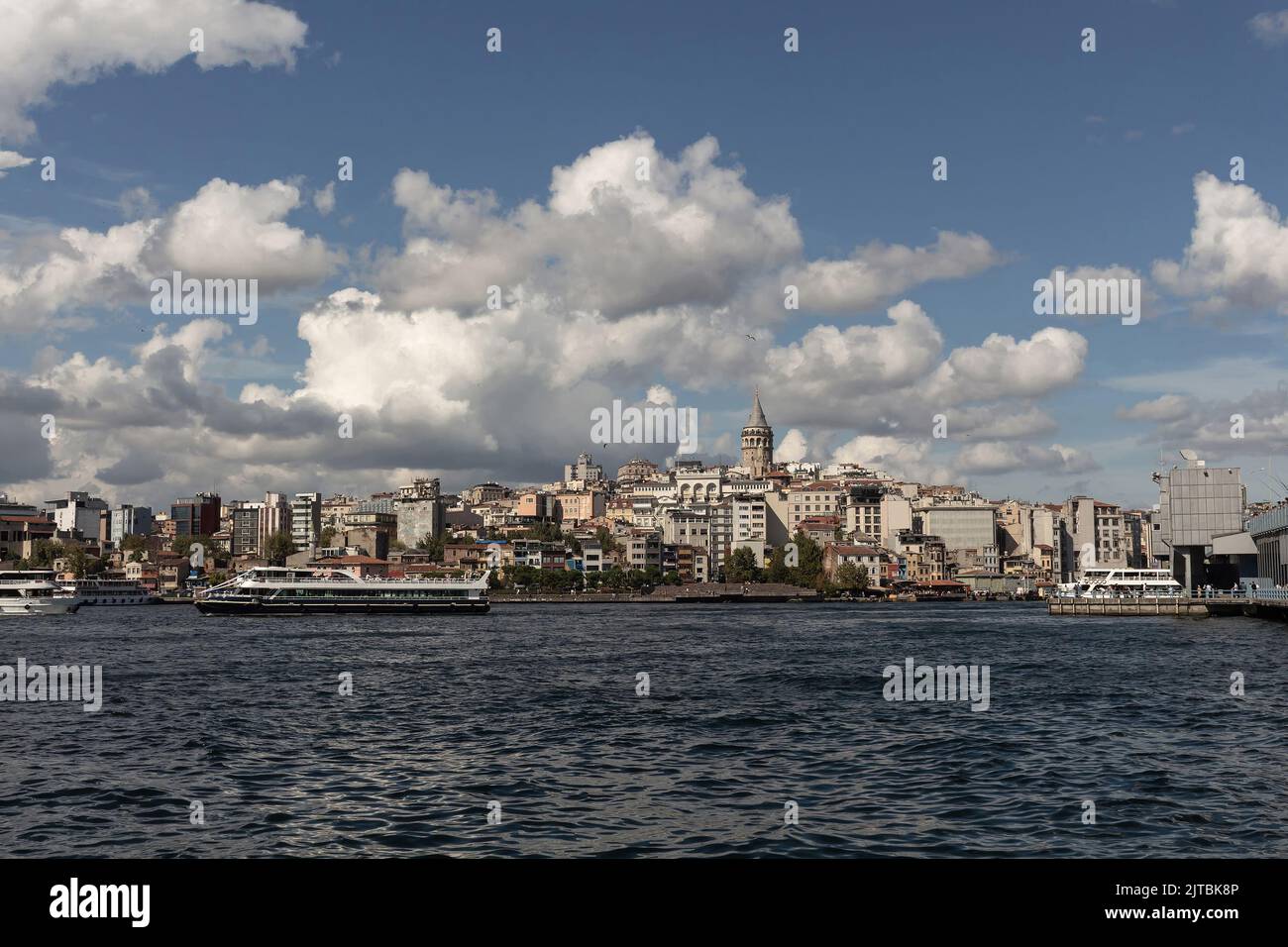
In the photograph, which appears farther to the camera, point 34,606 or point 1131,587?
point 34,606

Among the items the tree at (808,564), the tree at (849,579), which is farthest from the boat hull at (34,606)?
the tree at (849,579)

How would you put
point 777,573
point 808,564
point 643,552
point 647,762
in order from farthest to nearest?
1. point 643,552
2. point 808,564
3. point 777,573
4. point 647,762

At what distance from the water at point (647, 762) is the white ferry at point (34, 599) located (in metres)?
74.0

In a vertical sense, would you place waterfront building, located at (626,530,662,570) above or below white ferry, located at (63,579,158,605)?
above

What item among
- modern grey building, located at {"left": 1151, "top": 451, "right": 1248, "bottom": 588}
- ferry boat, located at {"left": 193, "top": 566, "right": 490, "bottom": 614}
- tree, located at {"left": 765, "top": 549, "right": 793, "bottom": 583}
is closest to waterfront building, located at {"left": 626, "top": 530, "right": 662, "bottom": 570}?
tree, located at {"left": 765, "top": 549, "right": 793, "bottom": 583}

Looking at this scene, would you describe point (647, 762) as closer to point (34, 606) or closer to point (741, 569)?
point (34, 606)

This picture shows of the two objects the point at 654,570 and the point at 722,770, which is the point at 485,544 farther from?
the point at 722,770

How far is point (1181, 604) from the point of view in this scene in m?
89.5

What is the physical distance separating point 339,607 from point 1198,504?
240 feet

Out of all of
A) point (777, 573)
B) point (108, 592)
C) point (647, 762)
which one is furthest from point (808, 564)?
point (647, 762)

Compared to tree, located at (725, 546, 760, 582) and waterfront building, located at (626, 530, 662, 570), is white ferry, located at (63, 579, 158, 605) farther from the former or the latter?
tree, located at (725, 546, 760, 582)

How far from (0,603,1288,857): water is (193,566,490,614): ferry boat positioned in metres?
56.7

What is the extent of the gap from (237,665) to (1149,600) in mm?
73749

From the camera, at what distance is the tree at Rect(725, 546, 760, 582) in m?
171
